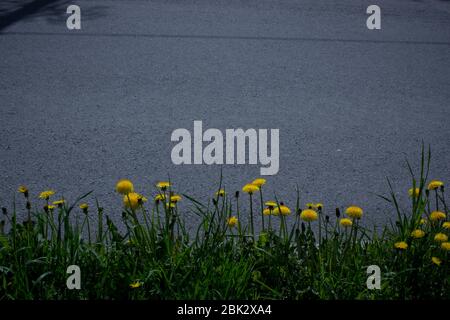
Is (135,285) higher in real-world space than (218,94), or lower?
lower

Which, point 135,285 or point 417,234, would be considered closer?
point 135,285

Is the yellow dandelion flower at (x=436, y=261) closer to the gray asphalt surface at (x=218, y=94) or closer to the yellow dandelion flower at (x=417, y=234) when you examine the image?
the yellow dandelion flower at (x=417, y=234)

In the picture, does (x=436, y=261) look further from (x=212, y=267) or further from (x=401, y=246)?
(x=212, y=267)

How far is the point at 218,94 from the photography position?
5.84 metres

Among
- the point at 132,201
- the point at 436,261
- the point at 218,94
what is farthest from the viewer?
the point at 218,94

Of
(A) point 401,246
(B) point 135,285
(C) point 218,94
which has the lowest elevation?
(B) point 135,285

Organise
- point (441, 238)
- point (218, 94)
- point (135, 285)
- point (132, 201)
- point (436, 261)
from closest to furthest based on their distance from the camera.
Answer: point (135, 285), point (436, 261), point (441, 238), point (132, 201), point (218, 94)

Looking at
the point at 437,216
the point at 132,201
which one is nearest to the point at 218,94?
the point at 132,201

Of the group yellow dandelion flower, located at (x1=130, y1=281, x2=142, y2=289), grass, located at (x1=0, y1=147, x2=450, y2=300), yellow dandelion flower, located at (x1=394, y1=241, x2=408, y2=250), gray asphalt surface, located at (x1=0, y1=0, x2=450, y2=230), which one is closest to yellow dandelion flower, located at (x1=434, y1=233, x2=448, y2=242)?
grass, located at (x1=0, y1=147, x2=450, y2=300)

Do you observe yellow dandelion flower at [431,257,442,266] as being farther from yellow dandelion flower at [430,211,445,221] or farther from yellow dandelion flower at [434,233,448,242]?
yellow dandelion flower at [430,211,445,221]

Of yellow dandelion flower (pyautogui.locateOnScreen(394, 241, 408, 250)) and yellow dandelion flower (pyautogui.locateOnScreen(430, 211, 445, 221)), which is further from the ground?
yellow dandelion flower (pyautogui.locateOnScreen(430, 211, 445, 221))

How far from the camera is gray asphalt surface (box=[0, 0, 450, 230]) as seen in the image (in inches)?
173

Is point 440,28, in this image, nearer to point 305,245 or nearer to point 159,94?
point 159,94
